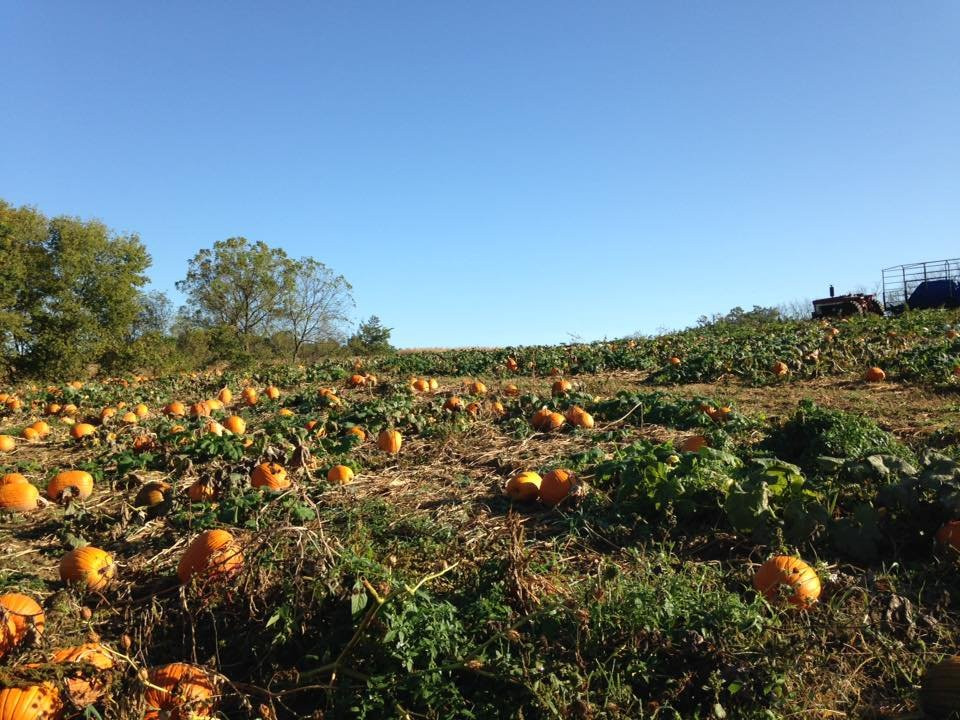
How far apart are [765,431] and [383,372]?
36.9 ft

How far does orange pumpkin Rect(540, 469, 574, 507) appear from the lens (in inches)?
177

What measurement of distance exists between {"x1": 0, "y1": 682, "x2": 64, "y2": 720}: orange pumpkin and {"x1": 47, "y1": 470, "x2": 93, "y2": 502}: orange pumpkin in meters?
2.95

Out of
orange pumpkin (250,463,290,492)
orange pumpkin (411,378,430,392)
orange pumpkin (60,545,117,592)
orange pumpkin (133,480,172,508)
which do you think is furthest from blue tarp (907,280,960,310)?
orange pumpkin (60,545,117,592)

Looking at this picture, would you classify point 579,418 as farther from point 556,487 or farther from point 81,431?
point 81,431

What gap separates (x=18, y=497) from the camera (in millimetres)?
5062

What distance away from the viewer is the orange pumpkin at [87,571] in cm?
358

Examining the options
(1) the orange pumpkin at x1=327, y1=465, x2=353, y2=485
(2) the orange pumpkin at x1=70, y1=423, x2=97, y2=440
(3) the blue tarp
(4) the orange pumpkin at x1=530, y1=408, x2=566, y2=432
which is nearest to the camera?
(1) the orange pumpkin at x1=327, y1=465, x2=353, y2=485

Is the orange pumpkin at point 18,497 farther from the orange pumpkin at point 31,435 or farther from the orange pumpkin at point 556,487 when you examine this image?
the orange pumpkin at point 556,487

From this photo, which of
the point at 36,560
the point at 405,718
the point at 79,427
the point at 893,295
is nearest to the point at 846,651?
the point at 405,718

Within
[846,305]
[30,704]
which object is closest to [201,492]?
[30,704]

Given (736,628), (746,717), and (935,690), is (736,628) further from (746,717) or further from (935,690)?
(935,690)

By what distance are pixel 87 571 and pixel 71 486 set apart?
6.39 ft

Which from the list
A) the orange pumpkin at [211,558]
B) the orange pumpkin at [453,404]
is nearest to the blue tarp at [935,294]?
→ the orange pumpkin at [453,404]

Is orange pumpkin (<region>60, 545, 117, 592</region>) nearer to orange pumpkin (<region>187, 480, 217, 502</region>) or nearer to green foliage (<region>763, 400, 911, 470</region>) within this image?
orange pumpkin (<region>187, 480, 217, 502</region>)
